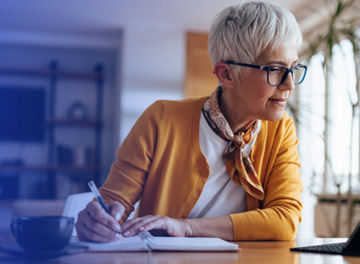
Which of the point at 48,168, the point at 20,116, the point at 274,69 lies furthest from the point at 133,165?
the point at 20,116

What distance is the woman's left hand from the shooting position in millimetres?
1065

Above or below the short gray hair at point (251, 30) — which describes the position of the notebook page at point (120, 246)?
below

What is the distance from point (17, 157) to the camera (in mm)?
6574

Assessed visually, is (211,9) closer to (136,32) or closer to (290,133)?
(136,32)

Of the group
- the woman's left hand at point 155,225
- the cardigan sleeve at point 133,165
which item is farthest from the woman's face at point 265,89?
→ the woman's left hand at point 155,225

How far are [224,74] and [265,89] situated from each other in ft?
0.53

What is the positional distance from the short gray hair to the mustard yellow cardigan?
0.24m

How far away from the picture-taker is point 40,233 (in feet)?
2.51

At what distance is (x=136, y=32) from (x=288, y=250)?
524cm

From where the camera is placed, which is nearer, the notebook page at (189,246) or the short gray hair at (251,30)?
the notebook page at (189,246)

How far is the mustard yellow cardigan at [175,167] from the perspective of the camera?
1417 mm

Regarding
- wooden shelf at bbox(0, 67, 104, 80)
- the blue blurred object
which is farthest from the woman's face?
the blue blurred object

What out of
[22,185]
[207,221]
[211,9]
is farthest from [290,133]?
[22,185]

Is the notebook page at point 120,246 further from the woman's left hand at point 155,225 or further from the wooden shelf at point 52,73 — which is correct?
the wooden shelf at point 52,73
